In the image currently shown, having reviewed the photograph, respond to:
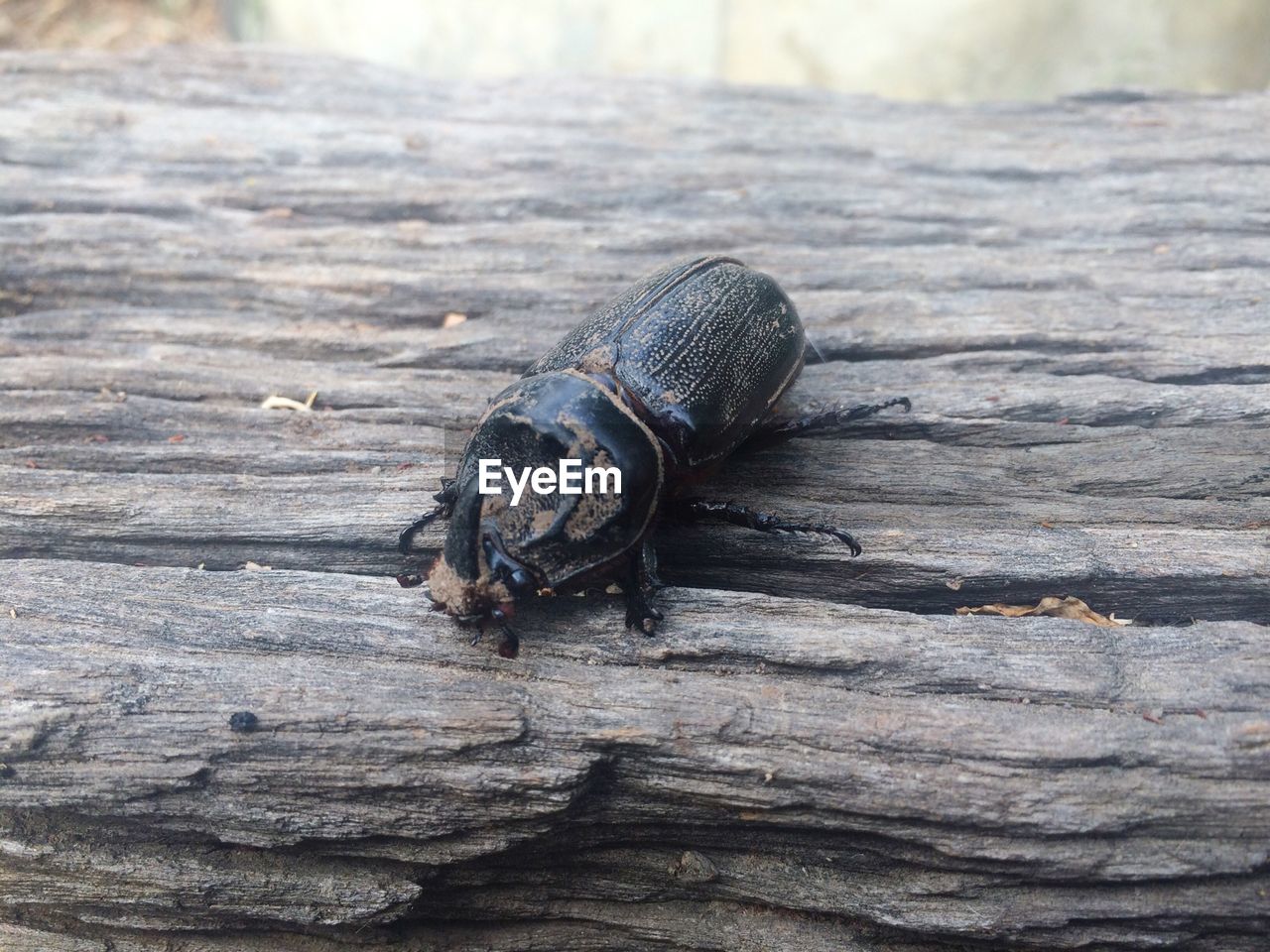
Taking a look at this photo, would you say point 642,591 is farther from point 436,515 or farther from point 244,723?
point 244,723

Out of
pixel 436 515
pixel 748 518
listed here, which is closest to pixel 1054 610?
pixel 748 518

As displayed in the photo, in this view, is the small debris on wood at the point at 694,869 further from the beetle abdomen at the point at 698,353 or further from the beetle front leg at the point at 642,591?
the beetle abdomen at the point at 698,353

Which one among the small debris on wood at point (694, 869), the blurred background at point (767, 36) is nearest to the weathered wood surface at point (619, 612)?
the small debris on wood at point (694, 869)

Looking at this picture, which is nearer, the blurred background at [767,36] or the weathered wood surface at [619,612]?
the weathered wood surface at [619,612]

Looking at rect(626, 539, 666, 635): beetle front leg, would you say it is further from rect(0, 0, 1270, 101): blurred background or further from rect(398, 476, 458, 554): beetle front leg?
rect(0, 0, 1270, 101): blurred background

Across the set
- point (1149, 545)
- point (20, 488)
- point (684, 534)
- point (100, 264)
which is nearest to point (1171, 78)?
point (1149, 545)

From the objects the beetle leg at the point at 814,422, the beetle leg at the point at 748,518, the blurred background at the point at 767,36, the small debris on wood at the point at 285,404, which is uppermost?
the blurred background at the point at 767,36
